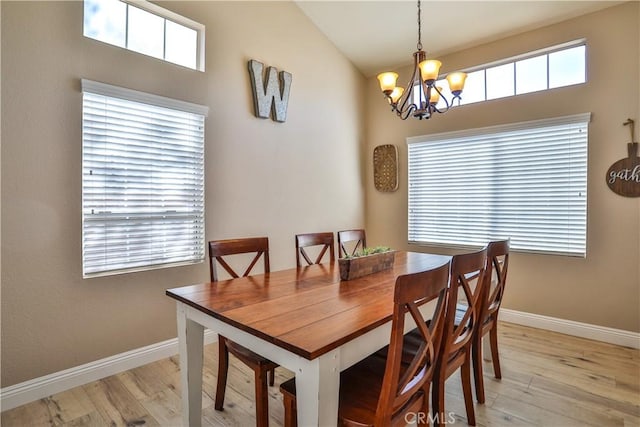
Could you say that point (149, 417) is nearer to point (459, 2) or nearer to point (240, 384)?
point (240, 384)

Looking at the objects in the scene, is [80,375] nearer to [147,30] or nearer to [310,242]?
[310,242]

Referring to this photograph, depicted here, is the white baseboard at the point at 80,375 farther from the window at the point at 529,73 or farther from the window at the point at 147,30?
the window at the point at 529,73

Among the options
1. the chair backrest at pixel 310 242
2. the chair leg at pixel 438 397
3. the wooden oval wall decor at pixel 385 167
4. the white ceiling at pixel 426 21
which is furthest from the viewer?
the wooden oval wall decor at pixel 385 167

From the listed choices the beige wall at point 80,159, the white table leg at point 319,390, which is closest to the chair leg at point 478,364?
the white table leg at point 319,390

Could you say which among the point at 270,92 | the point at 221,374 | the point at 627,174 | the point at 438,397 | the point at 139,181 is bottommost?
the point at 221,374

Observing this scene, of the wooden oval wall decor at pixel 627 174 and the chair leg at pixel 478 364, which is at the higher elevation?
the wooden oval wall decor at pixel 627 174

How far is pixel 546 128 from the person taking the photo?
10.5 feet

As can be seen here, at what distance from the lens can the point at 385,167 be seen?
4.38 meters

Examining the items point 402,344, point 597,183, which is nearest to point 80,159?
point 402,344

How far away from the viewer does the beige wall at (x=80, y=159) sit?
2.01 meters

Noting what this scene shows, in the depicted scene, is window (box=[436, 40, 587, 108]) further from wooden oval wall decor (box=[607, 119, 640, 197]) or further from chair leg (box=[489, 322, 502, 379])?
chair leg (box=[489, 322, 502, 379])

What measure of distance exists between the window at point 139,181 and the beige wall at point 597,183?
3083mm

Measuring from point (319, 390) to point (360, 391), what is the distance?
0.38m

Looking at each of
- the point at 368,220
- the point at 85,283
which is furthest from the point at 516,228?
the point at 85,283
